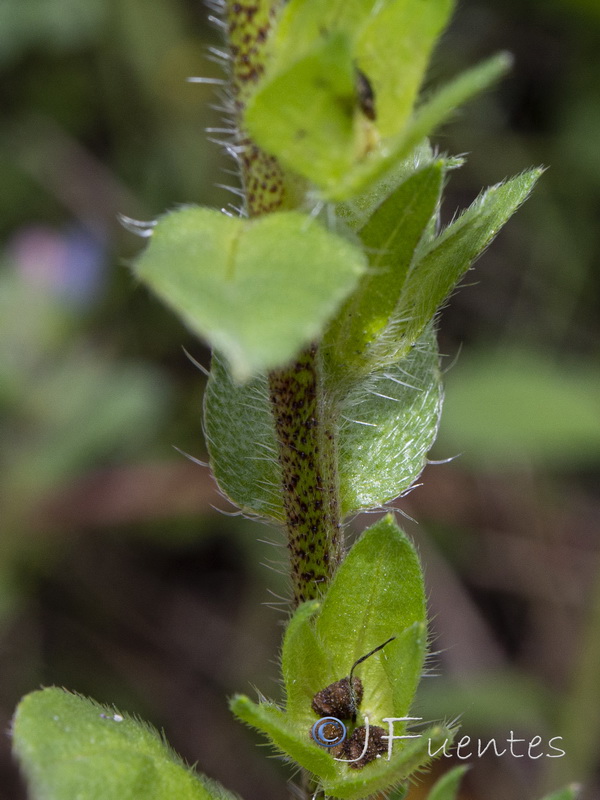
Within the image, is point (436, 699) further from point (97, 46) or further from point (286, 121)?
point (97, 46)

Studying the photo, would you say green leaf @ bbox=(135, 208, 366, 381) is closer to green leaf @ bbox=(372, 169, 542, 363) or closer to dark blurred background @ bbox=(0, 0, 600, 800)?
green leaf @ bbox=(372, 169, 542, 363)

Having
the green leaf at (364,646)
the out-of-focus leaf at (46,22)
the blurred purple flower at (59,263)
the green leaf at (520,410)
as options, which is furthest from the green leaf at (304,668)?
the out-of-focus leaf at (46,22)

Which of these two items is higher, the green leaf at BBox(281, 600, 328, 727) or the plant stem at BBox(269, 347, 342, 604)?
the plant stem at BBox(269, 347, 342, 604)

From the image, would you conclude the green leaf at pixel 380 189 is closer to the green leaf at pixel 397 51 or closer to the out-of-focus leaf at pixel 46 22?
the green leaf at pixel 397 51

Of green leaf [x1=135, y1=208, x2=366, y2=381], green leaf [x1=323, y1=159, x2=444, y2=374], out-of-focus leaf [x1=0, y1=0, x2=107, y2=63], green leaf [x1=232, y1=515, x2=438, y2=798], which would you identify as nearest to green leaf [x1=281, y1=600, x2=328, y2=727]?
green leaf [x1=232, y1=515, x2=438, y2=798]

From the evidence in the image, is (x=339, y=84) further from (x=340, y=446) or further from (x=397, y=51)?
(x=340, y=446)

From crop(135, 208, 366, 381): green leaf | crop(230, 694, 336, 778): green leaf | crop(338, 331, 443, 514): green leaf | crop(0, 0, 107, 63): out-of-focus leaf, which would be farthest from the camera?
crop(0, 0, 107, 63): out-of-focus leaf
